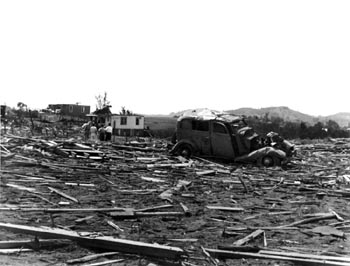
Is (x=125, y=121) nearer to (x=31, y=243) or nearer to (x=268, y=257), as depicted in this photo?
(x=31, y=243)

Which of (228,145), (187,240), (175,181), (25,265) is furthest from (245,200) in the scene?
(228,145)

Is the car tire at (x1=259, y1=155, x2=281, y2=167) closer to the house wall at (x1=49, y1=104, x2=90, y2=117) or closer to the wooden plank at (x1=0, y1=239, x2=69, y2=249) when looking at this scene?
the wooden plank at (x1=0, y1=239, x2=69, y2=249)

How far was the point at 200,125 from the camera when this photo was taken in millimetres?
19156

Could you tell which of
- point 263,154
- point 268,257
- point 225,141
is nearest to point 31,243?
point 268,257

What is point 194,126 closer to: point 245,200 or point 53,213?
point 245,200

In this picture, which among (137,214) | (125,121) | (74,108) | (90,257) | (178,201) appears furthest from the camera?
(74,108)

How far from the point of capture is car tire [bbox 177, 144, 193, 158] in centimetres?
1930

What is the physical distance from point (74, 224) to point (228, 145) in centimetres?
1182

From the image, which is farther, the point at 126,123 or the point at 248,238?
the point at 126,123

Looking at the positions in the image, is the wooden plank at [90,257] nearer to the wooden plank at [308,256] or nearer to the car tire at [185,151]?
the wooden plank at [308,256]

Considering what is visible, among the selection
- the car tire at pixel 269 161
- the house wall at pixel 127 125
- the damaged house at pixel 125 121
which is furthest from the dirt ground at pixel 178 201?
the damaged house at pixel 125 121

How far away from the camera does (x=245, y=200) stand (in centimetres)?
1066

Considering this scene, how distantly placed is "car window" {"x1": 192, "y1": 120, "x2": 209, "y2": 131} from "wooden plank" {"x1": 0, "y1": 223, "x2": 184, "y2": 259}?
12.8 meters

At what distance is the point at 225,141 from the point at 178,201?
8.88m
